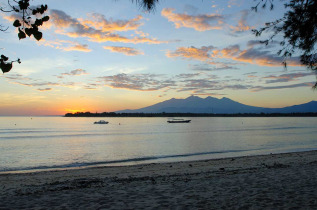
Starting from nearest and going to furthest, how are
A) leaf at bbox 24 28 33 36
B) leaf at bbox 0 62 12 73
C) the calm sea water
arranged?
leaf at bbox 0 62 12 73, leaf at bbox 24 28 33 36, the calm sea water

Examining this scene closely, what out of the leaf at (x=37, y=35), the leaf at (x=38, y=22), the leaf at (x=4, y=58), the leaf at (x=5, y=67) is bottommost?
the leaf at (x=5, y=67)

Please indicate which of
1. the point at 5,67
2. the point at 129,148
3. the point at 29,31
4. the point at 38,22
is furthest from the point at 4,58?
the point at 129,148

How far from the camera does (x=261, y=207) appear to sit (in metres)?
5.61

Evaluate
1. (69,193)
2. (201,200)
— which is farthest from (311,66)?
(69,193)

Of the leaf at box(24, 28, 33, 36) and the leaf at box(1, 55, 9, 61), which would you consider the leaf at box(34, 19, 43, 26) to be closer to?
the leaf at box(24, 28, 33, 36)

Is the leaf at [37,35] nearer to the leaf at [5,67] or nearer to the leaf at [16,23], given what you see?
the leaf at [16,23]

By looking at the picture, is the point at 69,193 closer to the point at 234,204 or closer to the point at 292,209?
the point at 234,204

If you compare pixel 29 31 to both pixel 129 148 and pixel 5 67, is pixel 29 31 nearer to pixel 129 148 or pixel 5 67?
pixel 5 67

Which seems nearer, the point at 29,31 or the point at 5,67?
the point at 5,67

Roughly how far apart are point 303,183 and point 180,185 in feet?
12.4

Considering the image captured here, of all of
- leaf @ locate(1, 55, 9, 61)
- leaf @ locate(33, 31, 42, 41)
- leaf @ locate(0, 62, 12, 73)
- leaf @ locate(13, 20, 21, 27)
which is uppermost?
leaf @ locate(13, 20, 21, 27)

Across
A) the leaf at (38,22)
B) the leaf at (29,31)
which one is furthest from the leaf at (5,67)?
the leaf at (38,22)

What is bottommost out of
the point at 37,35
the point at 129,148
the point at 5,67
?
the point at 129,148

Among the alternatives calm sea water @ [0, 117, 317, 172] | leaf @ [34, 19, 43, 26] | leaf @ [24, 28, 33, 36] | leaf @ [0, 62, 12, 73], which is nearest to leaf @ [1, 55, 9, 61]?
leaf @ [0, 62, 12, 73]
